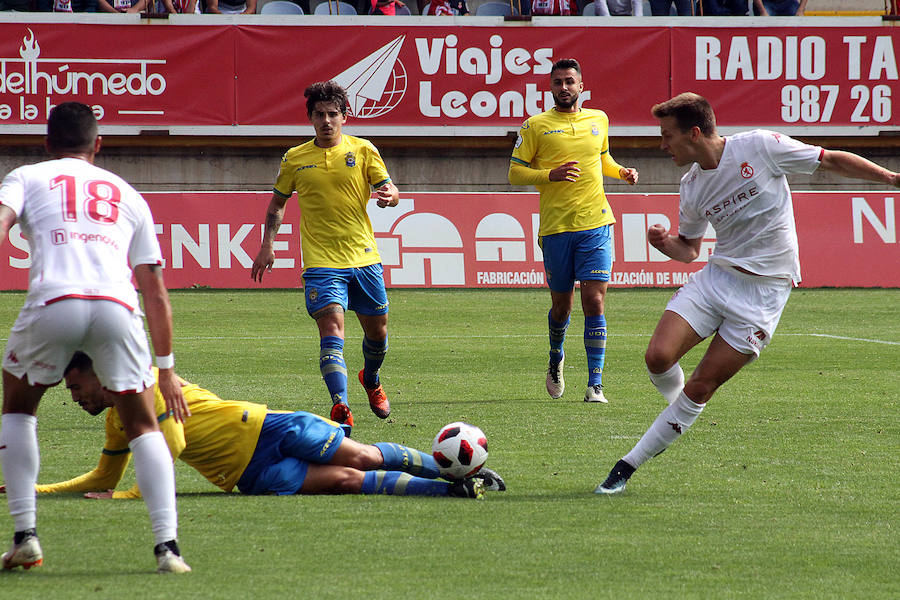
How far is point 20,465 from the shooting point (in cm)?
418

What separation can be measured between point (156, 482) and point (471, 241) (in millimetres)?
14725

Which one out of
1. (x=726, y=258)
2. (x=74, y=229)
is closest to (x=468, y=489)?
(x=726, y=258)

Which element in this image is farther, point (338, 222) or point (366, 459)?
point (338, 222)

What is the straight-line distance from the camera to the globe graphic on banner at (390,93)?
21.4 m

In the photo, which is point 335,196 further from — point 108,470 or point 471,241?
point 471,241

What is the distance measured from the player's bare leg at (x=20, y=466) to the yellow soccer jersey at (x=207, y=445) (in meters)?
0.89

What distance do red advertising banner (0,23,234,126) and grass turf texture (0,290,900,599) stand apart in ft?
34.4

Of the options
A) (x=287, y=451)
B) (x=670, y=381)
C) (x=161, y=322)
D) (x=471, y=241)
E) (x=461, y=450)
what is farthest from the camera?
(x=471, y=241)

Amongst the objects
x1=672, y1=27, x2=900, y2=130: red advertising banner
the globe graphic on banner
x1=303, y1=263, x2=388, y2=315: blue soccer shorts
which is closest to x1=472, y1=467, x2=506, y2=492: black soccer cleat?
x1=303, y1=263, x2=388, y2=315: blue soccer shorts

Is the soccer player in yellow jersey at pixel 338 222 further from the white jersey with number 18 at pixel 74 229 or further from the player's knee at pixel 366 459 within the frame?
the white jersey with number 18 at pixel 74 229

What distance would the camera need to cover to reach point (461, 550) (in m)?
4.58

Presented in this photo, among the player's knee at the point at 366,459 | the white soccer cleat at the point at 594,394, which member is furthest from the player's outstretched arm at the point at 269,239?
the player's knee at the point at 366,459

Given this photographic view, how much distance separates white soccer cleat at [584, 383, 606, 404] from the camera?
8.99m

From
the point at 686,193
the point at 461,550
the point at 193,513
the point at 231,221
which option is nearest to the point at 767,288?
the point at 686,193
